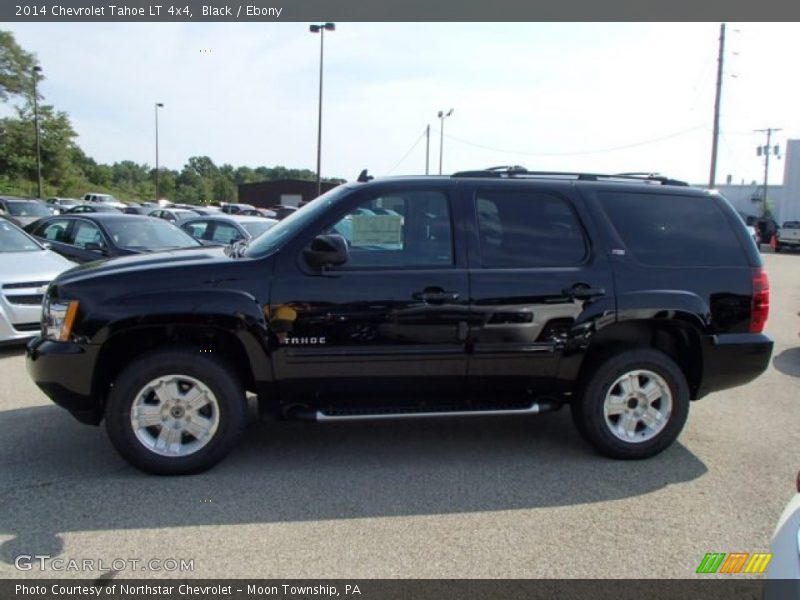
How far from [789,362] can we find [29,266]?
9068 millimetres

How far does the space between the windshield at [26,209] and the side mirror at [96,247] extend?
18572 millimetres

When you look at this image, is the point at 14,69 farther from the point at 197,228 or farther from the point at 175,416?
the point at 175,416

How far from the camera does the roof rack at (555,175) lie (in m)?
4.58

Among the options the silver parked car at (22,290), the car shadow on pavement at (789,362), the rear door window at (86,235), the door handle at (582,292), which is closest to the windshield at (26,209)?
the rear door window at (86,235)

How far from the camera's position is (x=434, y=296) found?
4105 mm

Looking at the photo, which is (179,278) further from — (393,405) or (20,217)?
(20,217)

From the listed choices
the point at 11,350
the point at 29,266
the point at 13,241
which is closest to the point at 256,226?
the point at 13,241

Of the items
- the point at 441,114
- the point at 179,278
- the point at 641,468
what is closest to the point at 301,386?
the point at 179,278

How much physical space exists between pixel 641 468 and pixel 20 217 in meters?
26.1

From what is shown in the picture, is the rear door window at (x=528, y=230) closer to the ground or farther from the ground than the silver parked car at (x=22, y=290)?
farther from the ground

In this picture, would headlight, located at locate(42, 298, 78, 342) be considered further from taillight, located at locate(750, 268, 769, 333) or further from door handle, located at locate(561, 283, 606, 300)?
taillight, located at locate(750, 268, 769, 333)

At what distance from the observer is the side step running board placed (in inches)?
160

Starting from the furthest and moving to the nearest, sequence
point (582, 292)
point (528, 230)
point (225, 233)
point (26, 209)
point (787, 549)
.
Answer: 1. point (26, 209)
2. point (225, 233)
3. point (528, 230)
4. point (582, 292)
5. point (787, 549)

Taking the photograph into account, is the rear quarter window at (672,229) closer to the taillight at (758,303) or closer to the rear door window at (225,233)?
the taillight at (758,303)
